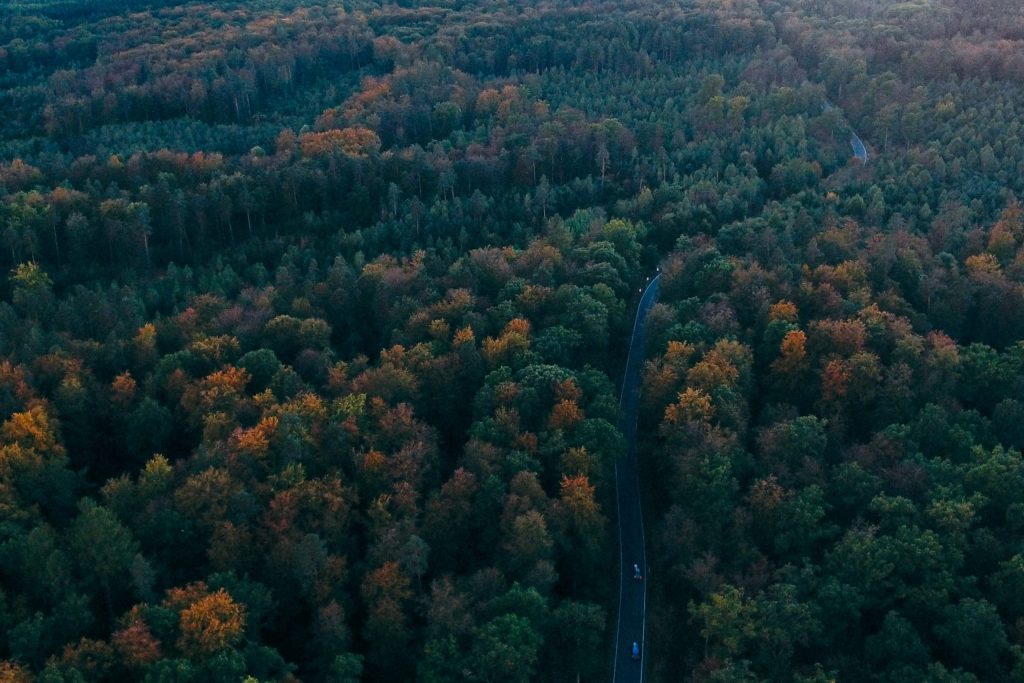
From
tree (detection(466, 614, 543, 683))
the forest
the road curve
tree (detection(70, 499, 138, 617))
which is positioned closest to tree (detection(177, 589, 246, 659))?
the forest

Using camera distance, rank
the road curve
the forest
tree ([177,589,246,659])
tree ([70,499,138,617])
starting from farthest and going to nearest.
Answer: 1. the road curve
2. the forest
3. tree ([70,499,138,617])
4. tree ([177,589,246,659])

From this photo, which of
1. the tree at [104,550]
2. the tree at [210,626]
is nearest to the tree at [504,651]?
the tree at [210,626]

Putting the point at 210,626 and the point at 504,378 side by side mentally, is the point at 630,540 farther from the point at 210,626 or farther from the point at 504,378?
the point at 210,626

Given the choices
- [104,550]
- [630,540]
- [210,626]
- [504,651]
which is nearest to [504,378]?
[630,540]

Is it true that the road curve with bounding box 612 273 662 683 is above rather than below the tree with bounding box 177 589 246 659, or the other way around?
below

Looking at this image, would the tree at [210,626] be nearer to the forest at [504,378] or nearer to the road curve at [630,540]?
the forest at [504,378]

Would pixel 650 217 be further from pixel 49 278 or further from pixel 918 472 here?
pixel 49 278

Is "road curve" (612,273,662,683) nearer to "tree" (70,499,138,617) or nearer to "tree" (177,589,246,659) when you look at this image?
"tree" (177,589,246,659)
